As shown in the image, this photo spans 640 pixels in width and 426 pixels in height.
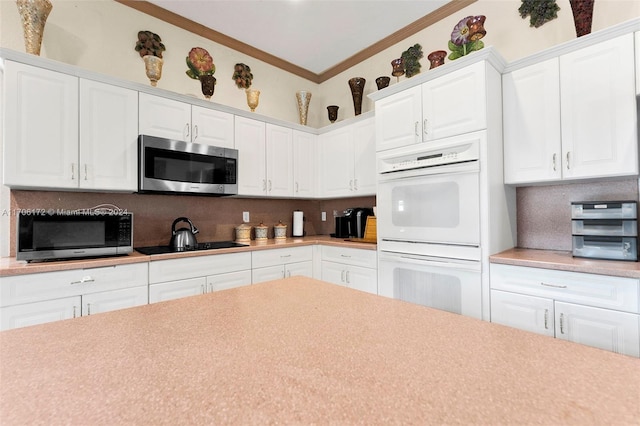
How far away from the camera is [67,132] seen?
209 centimetres

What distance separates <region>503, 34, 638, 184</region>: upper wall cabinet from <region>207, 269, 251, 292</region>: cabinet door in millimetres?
2304

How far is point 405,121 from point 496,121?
68 cm

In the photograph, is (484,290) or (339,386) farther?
(484,290)

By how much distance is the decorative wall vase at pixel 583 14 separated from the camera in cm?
193

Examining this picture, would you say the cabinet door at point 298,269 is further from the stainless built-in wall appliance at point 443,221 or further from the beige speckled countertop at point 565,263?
the beige speckled countertop at point 565,263

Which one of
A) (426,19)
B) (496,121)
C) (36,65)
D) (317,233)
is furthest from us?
(317,233)

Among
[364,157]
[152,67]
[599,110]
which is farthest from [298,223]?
[599,110]

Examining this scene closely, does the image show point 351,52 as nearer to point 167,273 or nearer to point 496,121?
point 496,121

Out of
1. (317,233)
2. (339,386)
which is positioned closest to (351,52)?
(317,233)

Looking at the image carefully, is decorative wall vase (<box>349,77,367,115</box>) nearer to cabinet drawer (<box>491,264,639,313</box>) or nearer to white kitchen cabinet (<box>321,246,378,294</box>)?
white kitchen cabinet (<box>321,246,378,294</box>)

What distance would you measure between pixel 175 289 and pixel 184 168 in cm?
102

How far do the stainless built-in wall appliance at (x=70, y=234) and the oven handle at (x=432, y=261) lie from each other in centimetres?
207

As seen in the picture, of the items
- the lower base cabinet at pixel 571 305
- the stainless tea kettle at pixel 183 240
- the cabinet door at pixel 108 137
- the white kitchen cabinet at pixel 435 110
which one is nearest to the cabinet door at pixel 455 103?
the white kitchen cabinet at pixel 435 110

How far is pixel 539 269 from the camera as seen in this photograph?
1785 millimetres
